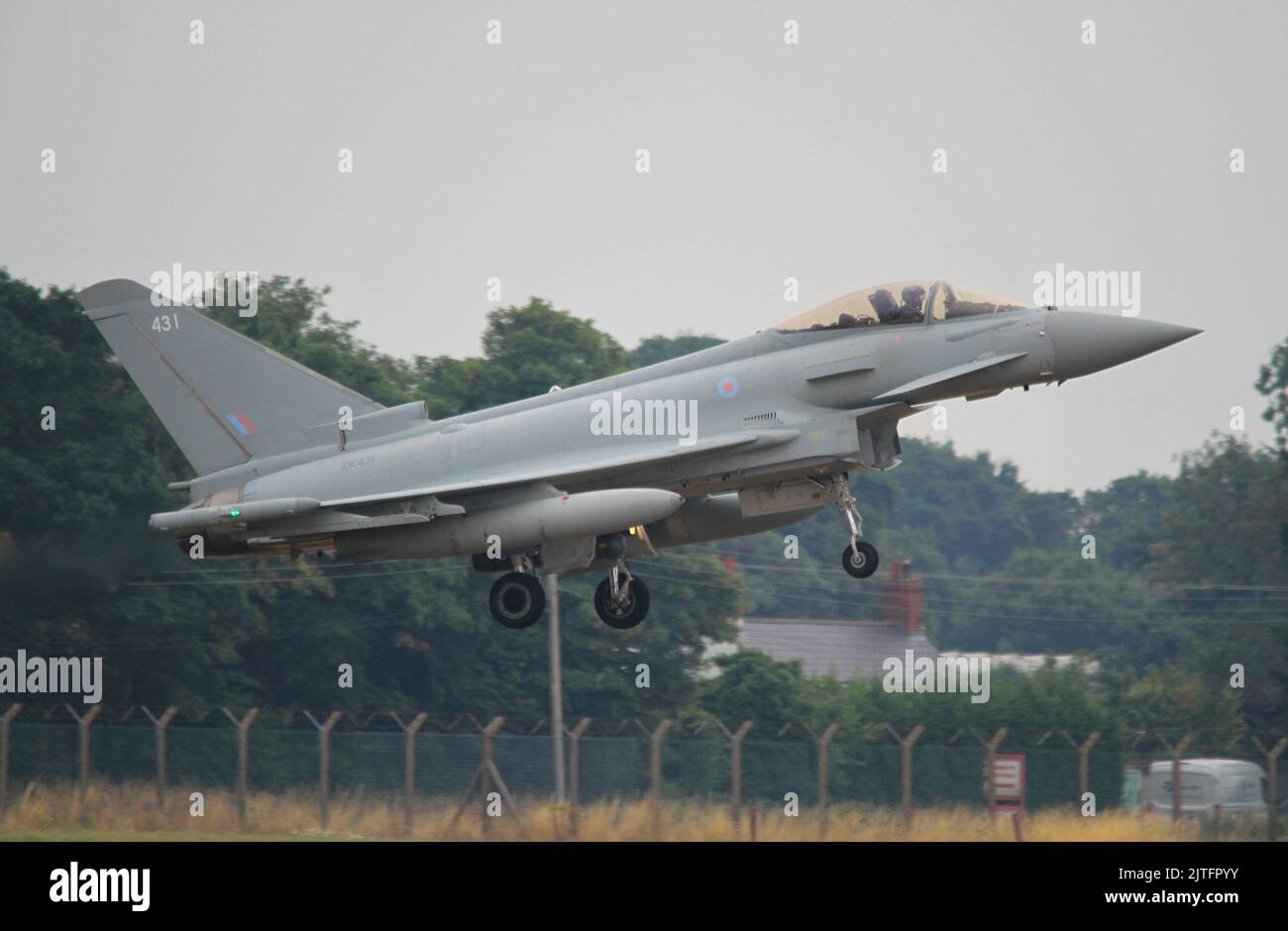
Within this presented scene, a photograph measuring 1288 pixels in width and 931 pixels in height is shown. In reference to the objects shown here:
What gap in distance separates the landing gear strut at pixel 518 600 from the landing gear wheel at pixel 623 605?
92 cm

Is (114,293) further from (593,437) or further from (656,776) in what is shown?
(656,776)

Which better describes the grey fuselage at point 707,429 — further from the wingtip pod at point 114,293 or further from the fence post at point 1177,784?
the fence post at point 1177,784

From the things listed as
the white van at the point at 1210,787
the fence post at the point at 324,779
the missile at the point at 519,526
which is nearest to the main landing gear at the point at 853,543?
the missile at the point at 519,526

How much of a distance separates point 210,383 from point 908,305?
372 inches

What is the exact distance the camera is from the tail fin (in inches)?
874

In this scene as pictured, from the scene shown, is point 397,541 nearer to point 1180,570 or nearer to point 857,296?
point 857,296

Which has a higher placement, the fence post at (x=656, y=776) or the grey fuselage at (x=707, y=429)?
the grey fuselage at (x=707, y=429)

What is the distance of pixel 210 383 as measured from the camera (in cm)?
2238

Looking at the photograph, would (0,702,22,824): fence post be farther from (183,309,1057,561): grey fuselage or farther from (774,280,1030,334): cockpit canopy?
(774,280,1030,334): cockpit canopy

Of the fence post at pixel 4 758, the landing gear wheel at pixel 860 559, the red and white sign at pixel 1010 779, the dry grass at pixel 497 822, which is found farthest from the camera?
the red and white sign at pixel 1010 779

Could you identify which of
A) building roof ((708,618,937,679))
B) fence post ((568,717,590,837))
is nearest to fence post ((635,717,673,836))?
fence post ((568,717,590,837))

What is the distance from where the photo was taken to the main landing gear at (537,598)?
21.7 metres
